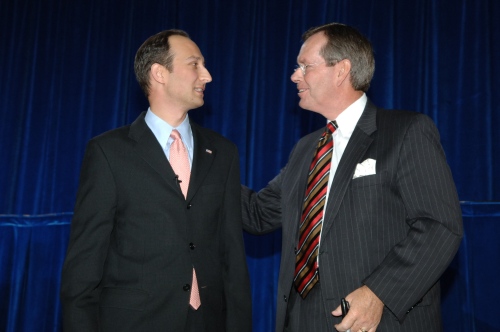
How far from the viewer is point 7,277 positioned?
207 inches

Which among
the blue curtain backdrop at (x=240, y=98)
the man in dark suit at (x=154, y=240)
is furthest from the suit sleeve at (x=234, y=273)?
the blue curtain backdrop at (x=240, y=98)

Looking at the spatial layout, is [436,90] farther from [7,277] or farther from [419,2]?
[7,277]

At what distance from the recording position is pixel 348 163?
227cm

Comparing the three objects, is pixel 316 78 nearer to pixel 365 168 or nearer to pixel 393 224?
pixel 365 168

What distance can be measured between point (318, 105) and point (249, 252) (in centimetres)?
236

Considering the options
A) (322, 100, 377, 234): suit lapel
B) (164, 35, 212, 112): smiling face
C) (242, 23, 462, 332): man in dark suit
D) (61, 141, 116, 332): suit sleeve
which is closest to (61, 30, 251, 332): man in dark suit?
(61, 141, 116, 332): suit sleeve

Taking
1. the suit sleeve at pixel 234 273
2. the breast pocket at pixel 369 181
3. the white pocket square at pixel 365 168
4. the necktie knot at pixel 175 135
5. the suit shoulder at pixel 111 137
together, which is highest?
the necktie knot at pixel 175 135

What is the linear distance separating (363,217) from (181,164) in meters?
0.77

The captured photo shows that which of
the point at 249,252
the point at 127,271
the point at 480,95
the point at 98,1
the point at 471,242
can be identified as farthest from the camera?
the point at 98,1

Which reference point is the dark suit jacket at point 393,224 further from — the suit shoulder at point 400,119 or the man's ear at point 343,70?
the man's ear at point 343,70

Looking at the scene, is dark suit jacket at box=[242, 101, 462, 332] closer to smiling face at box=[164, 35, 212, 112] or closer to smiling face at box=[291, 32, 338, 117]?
smiling face at box=[291, 32, 338, 117]

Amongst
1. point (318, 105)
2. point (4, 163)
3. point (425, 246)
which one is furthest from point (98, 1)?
point (425, 246)

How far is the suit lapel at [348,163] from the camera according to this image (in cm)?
222

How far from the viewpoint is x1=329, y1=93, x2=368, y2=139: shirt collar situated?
8.09 feet
